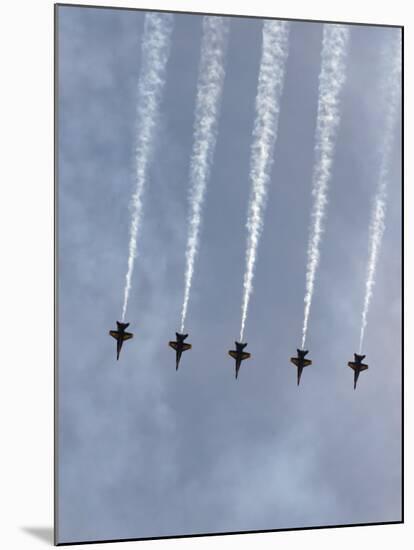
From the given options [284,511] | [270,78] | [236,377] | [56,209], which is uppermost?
[270,78]

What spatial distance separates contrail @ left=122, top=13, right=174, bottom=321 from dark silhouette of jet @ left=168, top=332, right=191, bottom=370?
3.20 feet

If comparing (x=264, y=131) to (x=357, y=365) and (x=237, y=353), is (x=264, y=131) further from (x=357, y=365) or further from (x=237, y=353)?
(x=357, y=365)

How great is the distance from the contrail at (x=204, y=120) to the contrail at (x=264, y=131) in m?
0.70

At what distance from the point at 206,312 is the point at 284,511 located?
3.61 metres

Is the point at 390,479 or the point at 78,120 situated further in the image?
the point at 390,479

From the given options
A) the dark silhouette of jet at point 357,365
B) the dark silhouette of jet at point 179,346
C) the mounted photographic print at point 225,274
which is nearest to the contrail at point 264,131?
the mounted photographic print at point 225,274

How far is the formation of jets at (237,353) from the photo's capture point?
640 inches

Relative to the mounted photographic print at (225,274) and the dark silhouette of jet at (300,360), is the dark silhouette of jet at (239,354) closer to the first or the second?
the mounted photographic print at (225,274)

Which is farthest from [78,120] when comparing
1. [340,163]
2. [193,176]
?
[340,163]

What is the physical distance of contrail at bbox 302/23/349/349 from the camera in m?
17.2

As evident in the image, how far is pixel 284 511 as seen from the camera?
1714cm

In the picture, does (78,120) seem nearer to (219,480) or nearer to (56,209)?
(56,209)

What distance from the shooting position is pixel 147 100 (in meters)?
16.5
